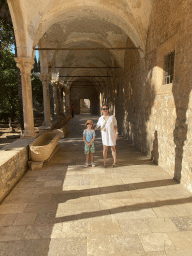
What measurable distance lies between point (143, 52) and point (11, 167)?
18.2 feet

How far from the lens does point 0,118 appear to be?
20.3m

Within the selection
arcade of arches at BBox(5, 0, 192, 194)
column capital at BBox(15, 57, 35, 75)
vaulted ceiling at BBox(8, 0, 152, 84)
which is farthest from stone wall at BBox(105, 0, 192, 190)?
column capital at BBox(15, 57, 35, 75)

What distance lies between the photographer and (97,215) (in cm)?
298

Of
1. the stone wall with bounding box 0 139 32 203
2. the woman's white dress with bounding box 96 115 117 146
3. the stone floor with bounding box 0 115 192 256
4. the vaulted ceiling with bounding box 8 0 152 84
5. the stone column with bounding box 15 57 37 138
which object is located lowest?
the stone floor with bounding box 0 115 192 256

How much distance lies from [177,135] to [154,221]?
216 cm

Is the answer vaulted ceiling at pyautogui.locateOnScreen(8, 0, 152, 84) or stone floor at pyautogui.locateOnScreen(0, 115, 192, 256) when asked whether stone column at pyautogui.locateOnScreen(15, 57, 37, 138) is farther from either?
stone floor at pyautogui.locateOnScreen(0, 115, 192, 256)

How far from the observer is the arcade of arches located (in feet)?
13.2

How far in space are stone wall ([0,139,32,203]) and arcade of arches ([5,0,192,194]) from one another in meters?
1.74

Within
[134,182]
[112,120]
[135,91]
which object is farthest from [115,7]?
[134,182]

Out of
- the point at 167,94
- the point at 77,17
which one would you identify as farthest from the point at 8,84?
the point at 167,94

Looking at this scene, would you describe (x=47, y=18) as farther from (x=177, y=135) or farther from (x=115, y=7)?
(x=177, y=135)

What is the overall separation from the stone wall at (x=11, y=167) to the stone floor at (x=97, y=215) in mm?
170

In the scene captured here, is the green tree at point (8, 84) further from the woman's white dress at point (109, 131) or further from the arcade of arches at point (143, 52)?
the woman's white dress at point (109, 131)

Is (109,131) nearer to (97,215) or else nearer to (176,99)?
(176,99)
